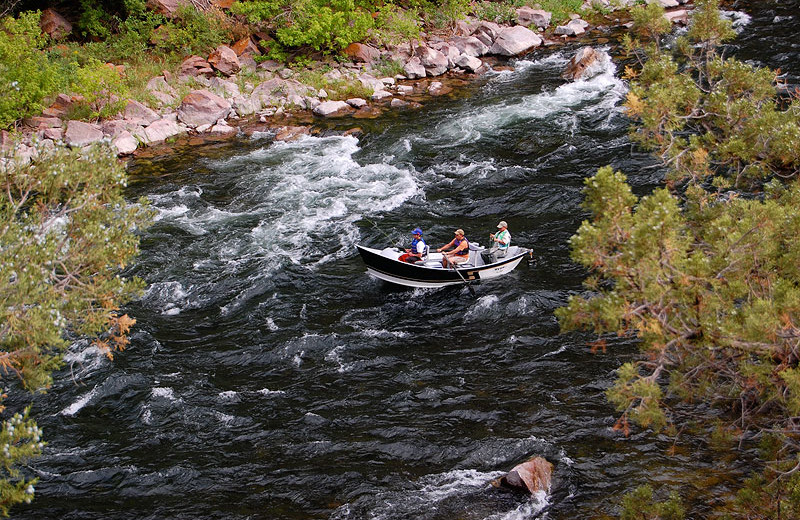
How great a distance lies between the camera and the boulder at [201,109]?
27.3 metres

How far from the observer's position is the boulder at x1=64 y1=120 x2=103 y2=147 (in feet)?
78.5

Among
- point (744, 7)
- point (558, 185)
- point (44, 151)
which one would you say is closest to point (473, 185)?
point (558, 185)

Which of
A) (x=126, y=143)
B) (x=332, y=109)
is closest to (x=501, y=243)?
(x=332, y=109)

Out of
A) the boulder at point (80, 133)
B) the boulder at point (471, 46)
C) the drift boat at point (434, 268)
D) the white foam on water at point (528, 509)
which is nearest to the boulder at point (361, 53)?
the boulder at point (471, 46)

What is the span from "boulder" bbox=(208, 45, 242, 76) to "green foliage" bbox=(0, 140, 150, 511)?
2083cm

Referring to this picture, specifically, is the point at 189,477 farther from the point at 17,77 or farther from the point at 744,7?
the point at 744,7

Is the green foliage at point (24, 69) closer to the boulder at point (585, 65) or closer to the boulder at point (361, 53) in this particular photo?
the boulder at point (361, 53)

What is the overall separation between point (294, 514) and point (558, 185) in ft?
42.7

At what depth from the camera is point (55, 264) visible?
895cm

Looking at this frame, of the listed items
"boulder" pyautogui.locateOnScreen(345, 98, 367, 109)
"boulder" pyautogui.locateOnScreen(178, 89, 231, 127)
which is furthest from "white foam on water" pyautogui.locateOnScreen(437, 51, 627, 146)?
"boulder" pyautogui.locateOnScreen(178, 89, 231, 127)

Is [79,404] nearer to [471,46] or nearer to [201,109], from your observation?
[201,109]

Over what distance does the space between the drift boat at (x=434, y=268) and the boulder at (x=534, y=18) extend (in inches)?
872

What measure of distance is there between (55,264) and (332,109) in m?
20.1

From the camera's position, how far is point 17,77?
23781 millimetres
